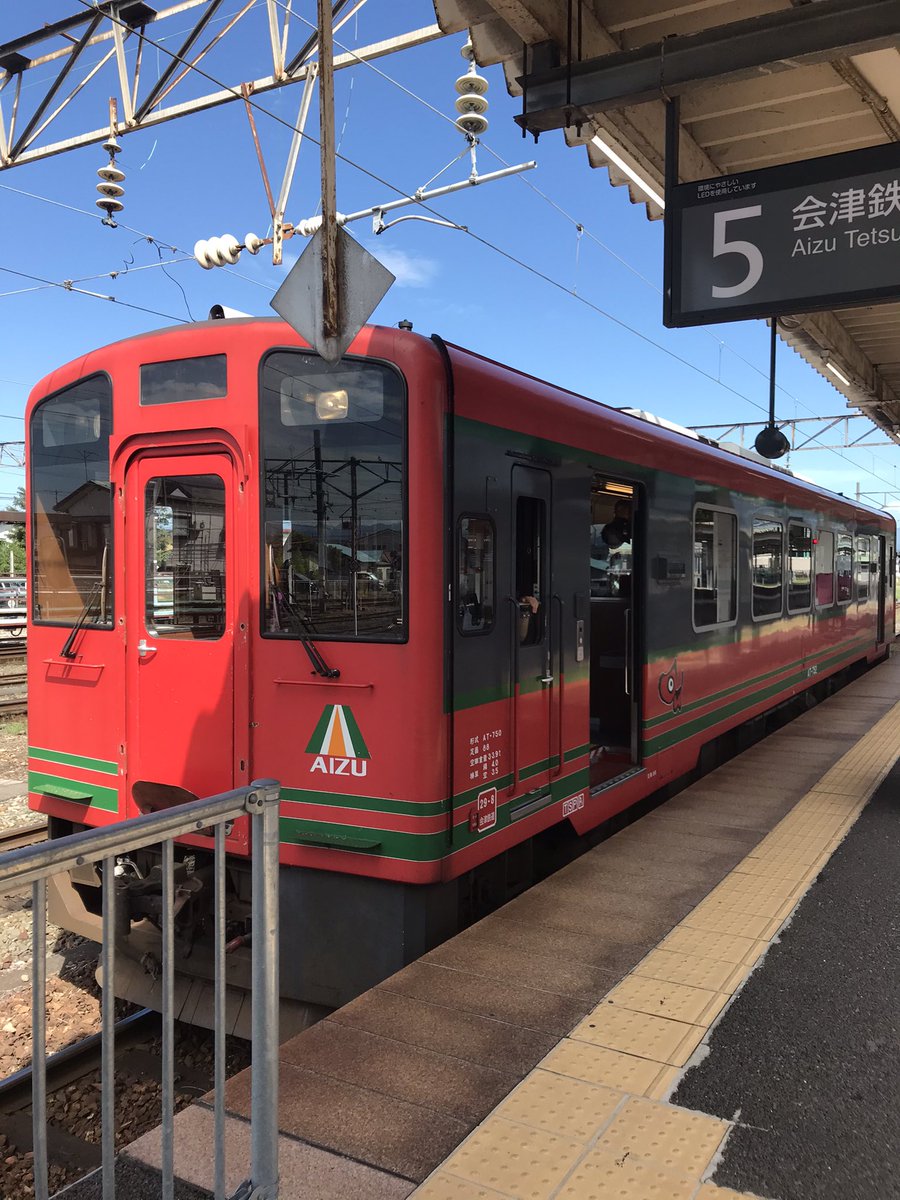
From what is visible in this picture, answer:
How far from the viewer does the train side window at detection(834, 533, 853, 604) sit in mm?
12352

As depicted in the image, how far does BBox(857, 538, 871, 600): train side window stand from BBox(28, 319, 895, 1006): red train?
33.8ft

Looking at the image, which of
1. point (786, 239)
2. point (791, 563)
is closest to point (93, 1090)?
point (786, 239)

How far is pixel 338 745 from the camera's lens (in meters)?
3.90

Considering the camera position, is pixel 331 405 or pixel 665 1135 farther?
pixel 331 405

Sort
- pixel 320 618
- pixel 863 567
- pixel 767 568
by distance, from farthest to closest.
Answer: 1. pixel 863 567
2. pixel 767 568
3. pixel 320 618

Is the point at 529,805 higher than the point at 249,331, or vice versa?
the point at 249,331

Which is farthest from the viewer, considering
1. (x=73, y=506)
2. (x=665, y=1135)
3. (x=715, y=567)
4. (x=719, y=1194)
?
(x=715, y=567)

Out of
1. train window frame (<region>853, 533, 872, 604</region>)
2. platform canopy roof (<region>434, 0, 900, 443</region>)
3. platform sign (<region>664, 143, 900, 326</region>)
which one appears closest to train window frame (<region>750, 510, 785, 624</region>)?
platform canopy roof (<region>434, 0, 900, 443</region>)

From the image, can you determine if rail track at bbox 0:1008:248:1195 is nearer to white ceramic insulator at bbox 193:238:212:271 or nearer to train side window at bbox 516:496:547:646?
train side window at bbox 516:496:547:646

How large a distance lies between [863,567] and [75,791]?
42.9 ft

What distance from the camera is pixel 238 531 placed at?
407 centimetres

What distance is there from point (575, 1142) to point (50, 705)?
3344mm

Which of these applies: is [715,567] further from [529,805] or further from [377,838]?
[377,838]

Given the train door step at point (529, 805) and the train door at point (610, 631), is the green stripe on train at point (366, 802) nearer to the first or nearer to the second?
the train door step at point (529, 805)
